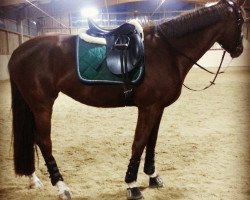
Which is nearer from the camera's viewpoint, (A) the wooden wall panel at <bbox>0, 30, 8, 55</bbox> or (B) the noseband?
(B) the noseband

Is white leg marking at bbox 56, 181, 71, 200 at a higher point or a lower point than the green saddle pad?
lower

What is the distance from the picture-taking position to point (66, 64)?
302 centimetres

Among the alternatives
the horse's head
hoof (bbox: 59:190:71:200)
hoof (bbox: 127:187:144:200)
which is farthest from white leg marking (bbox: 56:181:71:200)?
the horse's head

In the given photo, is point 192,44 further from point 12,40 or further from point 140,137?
point 12,40

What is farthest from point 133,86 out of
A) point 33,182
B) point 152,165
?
point 33,182

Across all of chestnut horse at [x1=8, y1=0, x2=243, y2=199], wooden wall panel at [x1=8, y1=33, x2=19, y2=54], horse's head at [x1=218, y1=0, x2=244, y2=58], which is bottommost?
wooden wall panel at [x1=8, y1=33, x2=19, y2=54]

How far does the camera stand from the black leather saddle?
2816 millimetres

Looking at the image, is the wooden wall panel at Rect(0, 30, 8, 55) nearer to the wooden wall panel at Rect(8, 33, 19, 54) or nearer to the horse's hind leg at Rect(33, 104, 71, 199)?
the wooden wall panel at Rect(8, 33, 19, 54)

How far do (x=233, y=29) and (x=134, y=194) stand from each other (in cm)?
193

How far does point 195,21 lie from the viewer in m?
2.89

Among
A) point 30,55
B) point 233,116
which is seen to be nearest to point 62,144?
point 30,55

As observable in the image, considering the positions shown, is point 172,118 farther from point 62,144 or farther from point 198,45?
point 198,45

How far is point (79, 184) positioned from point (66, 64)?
137 cm

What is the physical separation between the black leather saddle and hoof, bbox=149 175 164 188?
1210 mm
